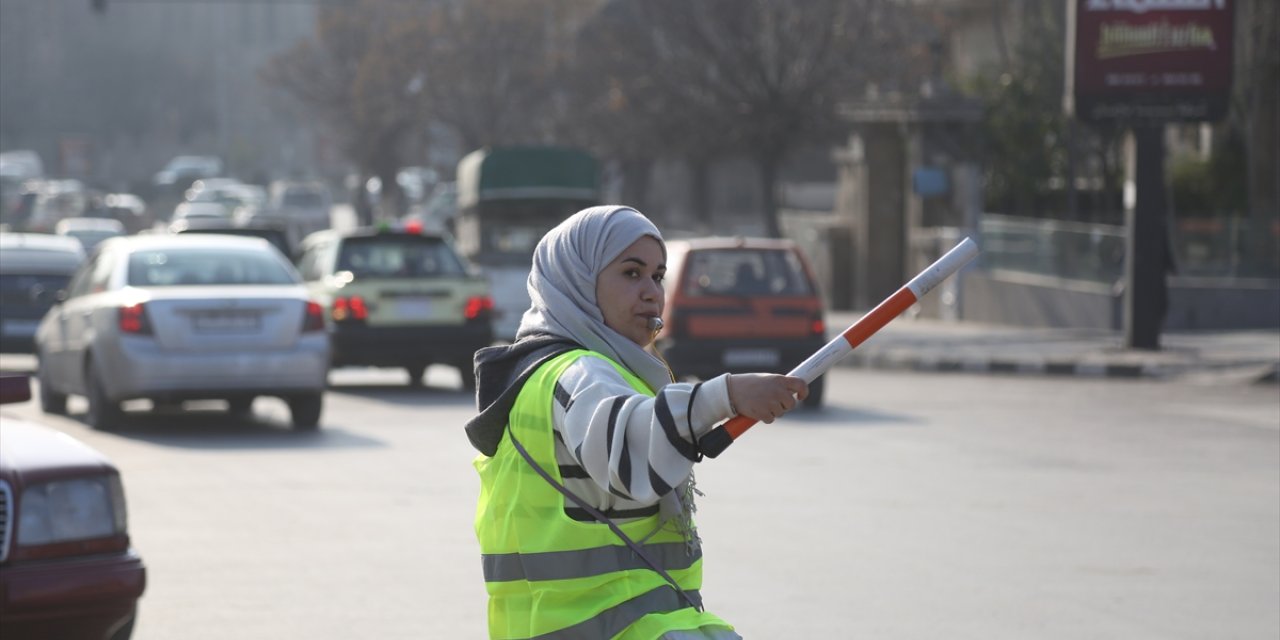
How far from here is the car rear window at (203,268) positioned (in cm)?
1569

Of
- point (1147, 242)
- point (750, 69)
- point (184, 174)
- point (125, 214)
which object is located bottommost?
point (125, 214)

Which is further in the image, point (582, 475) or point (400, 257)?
point (400, 257)

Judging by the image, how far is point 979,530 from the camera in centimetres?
1070

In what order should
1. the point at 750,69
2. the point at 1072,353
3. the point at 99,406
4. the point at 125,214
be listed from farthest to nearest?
1. the point at 125,214
2. the point at 750,69
3. the point at 1072,353
4. the point at 99,406

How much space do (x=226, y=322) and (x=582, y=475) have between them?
38.6 ft

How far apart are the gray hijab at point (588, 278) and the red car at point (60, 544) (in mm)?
2382

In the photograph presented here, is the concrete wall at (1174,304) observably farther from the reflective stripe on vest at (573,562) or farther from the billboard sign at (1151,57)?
the reflective stripe on vest at (573,562)

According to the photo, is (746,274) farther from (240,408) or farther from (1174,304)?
(1174,304)

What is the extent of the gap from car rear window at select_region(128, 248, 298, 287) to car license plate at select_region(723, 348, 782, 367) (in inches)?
175

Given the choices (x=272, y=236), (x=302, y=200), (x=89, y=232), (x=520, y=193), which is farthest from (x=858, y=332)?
(x=302, y=200)

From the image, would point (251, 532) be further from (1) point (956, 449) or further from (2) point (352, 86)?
(2) point (352, 86)

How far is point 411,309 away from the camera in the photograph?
20.0 m

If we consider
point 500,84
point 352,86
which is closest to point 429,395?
point 500,84

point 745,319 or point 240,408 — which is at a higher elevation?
point 745,319
